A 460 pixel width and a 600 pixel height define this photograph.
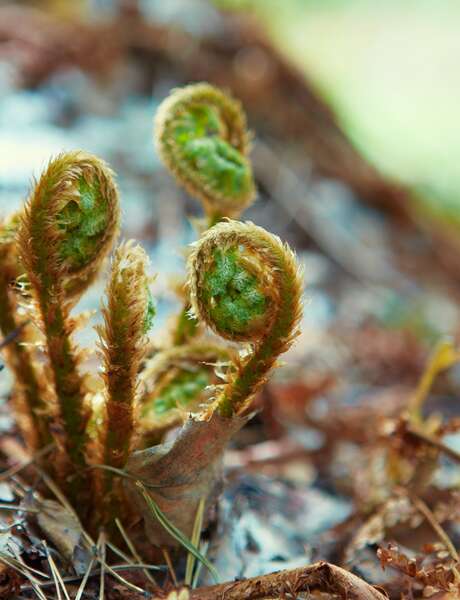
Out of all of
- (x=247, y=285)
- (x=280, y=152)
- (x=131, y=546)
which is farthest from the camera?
(x=280, y=152)

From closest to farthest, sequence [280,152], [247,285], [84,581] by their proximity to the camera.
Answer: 1. [247,285]
2. [84,581]
3. [280,152]

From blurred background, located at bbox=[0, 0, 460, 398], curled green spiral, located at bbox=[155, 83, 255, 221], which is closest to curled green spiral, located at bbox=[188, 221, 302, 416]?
curled green spiral, located at bbox=[155, 83, 255, 221]

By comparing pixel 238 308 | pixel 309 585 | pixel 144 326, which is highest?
pixel 238 308

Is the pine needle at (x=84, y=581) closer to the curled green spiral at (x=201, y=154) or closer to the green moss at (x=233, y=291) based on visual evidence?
the green moss at (x=233, y=291)

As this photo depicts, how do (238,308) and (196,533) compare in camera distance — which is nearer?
(238,308)

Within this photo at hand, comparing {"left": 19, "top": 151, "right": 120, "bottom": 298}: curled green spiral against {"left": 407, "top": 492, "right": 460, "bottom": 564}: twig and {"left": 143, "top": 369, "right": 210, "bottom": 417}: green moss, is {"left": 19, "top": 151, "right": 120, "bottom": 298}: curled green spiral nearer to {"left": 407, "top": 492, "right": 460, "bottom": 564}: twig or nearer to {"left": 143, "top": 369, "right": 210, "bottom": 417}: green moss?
{"left": 143, "top": 369, "right": 210, "bottom": 417}: green moss

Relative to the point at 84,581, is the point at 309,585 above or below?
above

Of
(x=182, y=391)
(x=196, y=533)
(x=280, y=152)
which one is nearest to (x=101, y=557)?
(x=196, y=533)

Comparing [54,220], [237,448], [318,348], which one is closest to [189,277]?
[54,220]

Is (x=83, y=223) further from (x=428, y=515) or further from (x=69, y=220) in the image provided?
(x=428, y=515)
